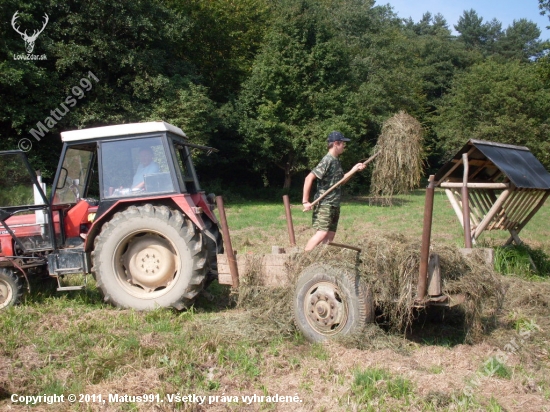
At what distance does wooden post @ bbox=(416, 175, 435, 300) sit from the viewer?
14.3 feet

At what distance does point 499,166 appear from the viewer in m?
7.57

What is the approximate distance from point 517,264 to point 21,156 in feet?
23.3

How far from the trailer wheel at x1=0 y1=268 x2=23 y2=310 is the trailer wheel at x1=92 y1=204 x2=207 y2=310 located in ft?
2.96

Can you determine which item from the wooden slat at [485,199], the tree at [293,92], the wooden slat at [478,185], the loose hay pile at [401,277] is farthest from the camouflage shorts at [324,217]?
the tree at [293,92]

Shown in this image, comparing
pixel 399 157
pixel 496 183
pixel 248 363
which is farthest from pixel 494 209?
pixel 248 363

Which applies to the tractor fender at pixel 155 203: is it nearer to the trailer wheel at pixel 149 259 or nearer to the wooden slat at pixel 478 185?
the trailer wheel at pixel 149 259

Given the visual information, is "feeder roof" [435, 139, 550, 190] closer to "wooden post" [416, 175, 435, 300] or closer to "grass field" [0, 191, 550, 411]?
"grass field" [0, 191, 550, 411]

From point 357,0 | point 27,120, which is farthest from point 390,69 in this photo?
point 27,120

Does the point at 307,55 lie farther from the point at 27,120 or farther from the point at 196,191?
the point at 196,191

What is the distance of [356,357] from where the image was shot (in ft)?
14.5

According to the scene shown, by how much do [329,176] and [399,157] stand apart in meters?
1.46

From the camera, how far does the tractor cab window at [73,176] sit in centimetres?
661

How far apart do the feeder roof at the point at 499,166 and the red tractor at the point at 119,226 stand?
14.1 ft

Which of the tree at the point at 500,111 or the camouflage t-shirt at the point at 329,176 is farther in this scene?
the tree at the point at 500,111
